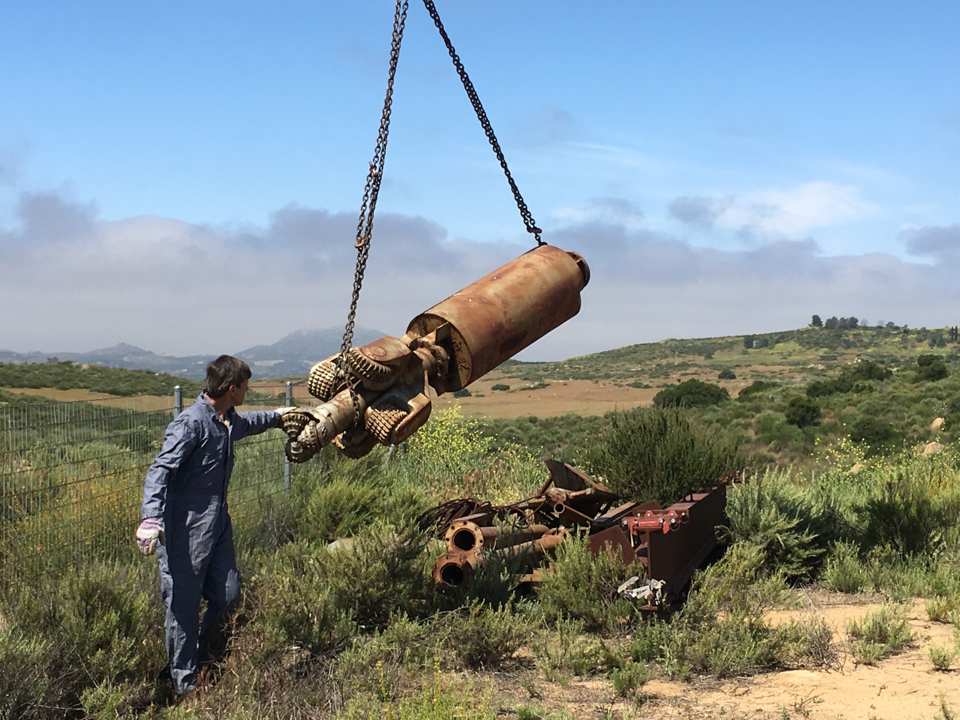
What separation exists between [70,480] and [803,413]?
32.9m

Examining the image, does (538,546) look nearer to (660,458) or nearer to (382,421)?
(382,421)

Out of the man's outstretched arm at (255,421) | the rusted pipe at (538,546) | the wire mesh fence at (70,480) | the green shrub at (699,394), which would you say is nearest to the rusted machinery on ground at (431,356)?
the man's outstretched arm at (255,421)

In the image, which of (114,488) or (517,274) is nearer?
(517,274)

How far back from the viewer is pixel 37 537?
759 centimetres

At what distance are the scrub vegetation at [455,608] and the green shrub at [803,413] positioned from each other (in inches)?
1058

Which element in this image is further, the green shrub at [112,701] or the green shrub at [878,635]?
the green shrub at [878,635]

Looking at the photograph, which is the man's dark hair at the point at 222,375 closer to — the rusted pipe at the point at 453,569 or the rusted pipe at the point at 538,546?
the rusted pipe at the point at 453,569

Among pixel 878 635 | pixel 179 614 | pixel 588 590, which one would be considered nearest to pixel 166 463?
pixel 179 614

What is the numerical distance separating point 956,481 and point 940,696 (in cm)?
602

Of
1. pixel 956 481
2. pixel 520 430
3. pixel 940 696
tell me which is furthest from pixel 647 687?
pixel 520 430

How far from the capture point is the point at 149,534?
5.21 m

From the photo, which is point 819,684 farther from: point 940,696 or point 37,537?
point 37,537

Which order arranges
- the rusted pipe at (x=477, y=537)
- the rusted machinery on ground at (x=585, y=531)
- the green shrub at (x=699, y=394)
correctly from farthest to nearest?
the green shrub at (x=699, y=394) < the rusted pipe at (x=477, y=537) < the rusted machinery on ground at (x=585, y=531)

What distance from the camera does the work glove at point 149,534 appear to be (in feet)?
17.0
